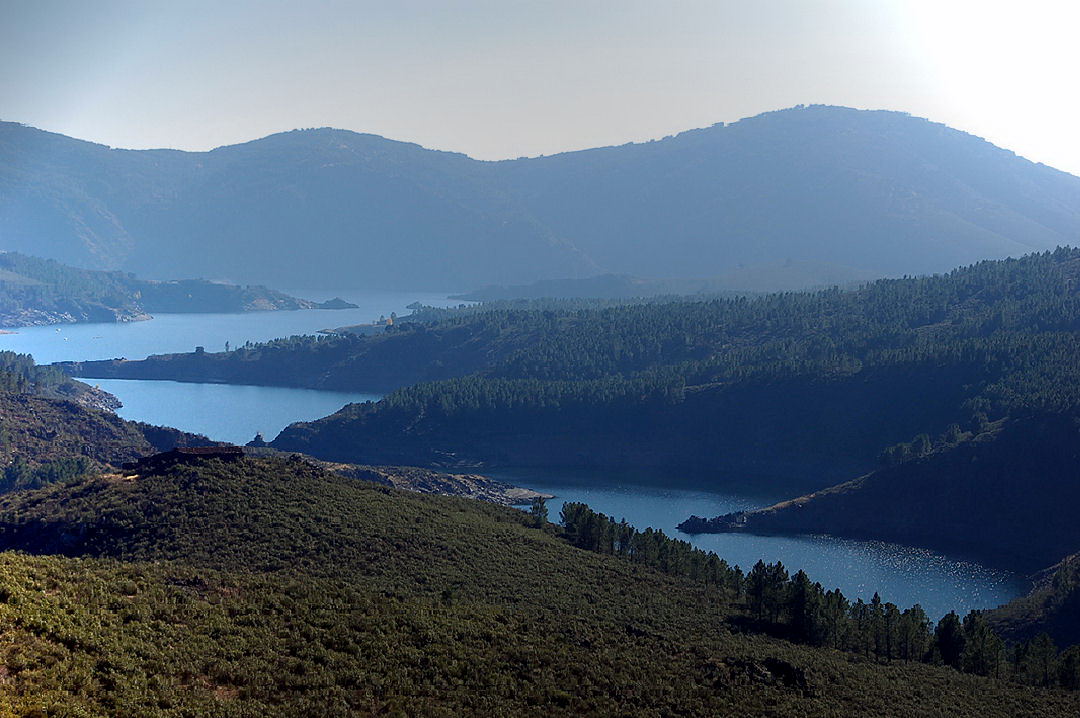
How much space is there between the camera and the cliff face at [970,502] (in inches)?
5802

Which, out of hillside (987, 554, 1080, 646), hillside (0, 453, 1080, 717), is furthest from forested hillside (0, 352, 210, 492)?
hillside (987, 554, 1080, 646)

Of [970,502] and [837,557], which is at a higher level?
[970,502]

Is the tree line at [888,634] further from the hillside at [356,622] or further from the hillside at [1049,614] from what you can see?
the hillside at [1049,614]

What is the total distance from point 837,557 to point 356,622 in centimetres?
10476

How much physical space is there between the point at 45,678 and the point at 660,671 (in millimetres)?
31211

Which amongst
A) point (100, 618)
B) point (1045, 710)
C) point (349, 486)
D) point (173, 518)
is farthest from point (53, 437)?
point (1045, 710)

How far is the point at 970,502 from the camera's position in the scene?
154m

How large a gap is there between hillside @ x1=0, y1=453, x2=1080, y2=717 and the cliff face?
240 ft

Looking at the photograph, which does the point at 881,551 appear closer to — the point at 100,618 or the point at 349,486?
the point at 349,486

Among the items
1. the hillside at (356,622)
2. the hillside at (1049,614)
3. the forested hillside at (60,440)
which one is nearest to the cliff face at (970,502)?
the hillside at (1049,614)

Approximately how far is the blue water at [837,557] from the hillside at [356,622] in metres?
47.0

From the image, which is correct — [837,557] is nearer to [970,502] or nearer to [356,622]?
[970,502]

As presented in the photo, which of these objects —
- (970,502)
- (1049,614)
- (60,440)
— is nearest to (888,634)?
(1049,614)

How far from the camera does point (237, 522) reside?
76.9 metres
